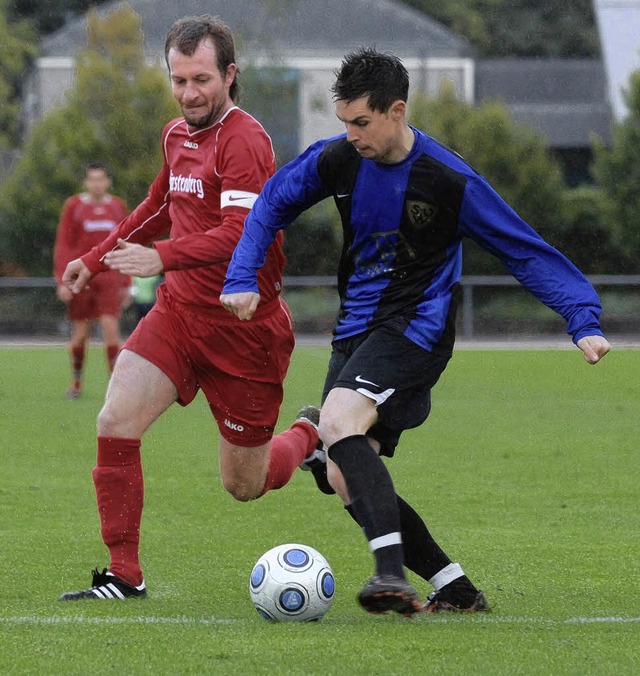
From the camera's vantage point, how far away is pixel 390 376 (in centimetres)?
500

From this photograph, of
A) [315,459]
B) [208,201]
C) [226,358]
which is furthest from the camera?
[315,459]

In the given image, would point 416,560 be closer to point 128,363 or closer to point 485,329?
point 128,363

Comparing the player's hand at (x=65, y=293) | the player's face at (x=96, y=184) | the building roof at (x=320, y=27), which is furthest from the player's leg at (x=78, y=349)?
the building roof at (x=320, y=27)

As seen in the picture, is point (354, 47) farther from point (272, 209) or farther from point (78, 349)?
point (272, 209)

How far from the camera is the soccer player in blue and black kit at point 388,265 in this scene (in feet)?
16.1

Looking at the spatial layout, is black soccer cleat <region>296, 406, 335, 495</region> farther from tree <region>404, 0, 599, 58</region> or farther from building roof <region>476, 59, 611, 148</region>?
tree <region>404, 0, 599, 58</region>

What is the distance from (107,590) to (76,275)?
143 cm

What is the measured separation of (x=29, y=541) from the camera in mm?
6867

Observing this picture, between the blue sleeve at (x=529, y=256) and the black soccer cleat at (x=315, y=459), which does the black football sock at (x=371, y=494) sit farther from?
the black soccer cleat at (x=315, y=459)

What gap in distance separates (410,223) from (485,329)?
74.8 feet

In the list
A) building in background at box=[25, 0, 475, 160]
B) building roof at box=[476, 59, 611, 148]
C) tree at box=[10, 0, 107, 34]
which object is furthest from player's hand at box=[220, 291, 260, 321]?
tree at box=[10, 0, 107, 34]

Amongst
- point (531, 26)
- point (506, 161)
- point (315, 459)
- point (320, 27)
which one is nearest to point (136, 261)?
point (315, 459)

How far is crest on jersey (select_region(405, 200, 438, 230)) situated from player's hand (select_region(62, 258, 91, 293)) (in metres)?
1.63

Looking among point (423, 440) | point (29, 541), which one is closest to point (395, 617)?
point (29, 541)
